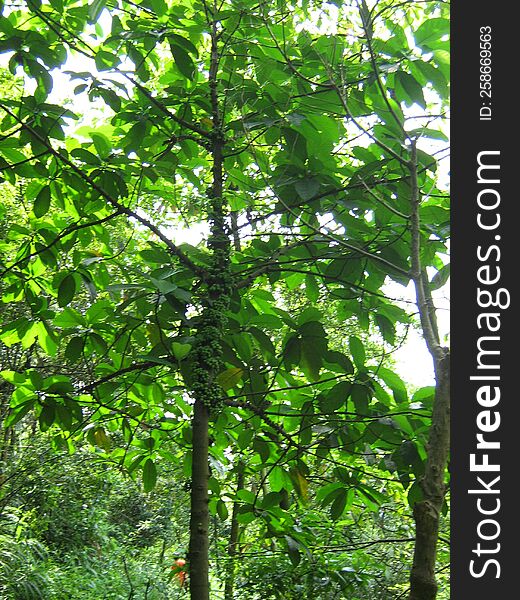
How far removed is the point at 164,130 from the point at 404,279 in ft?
2.29

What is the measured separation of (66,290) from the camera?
1.57m

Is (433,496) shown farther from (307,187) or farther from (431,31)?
(431,31)

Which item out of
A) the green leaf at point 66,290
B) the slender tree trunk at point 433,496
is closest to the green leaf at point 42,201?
the green leaf at point 66,290

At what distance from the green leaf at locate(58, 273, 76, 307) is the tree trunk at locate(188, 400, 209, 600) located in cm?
41

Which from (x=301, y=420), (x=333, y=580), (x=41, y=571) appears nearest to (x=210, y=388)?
(x=301, y=420)

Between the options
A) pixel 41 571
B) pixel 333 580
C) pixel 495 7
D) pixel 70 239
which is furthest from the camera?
pixel 41 571

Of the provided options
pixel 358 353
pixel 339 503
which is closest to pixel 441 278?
pixel 358 353

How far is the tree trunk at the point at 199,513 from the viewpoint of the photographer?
131cm

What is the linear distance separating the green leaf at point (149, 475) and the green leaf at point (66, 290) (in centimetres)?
54

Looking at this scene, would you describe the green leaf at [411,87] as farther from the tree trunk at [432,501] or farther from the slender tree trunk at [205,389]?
the tree trunk at [432,501]

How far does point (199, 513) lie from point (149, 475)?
517 mm

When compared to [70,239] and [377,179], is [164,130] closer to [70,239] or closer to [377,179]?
[70,239]

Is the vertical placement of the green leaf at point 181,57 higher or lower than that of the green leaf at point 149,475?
higher

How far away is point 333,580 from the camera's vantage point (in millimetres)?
2133
